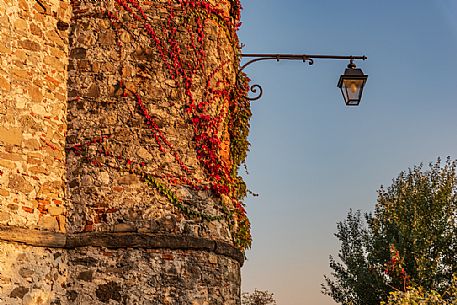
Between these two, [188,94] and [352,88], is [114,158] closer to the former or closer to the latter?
[188,94]

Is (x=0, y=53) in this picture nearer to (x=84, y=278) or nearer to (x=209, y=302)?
(x=84, y=278)

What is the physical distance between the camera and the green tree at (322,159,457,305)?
17953 mm

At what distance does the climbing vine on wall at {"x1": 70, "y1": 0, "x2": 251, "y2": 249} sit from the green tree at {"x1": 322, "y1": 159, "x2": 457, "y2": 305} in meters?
9.95

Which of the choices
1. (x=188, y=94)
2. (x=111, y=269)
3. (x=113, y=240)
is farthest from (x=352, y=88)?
(x=111, y=269)

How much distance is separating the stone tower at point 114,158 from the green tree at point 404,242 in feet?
34.0

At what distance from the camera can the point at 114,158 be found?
25.6 feet

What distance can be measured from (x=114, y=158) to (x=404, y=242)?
12.4 m

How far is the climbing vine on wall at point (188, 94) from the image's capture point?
312 inches

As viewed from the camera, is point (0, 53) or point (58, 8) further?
point (58, 8)

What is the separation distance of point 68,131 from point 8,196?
44.5 inches

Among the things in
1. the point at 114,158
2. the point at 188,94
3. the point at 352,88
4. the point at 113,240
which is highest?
the point at 352,88

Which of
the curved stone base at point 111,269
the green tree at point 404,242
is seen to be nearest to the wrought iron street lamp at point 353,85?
the curved stone base at point 111,269

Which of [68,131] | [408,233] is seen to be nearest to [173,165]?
[68,131]

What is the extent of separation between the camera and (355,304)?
19.0m
